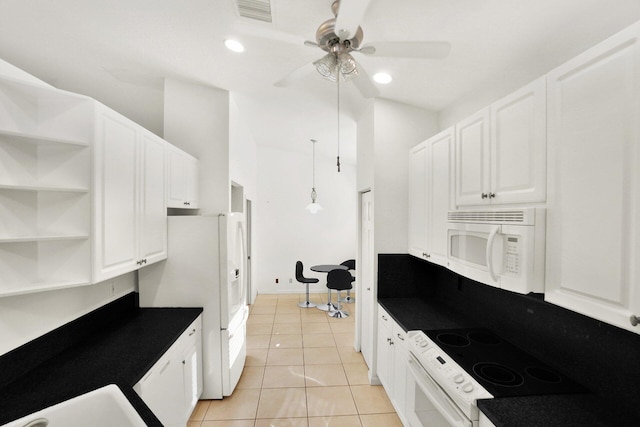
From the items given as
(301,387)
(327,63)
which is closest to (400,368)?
(301,387)

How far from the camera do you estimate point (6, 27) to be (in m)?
1.84

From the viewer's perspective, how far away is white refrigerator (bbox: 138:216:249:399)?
102 inches

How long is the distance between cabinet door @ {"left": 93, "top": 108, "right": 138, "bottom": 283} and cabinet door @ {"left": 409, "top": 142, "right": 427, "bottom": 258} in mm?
2350

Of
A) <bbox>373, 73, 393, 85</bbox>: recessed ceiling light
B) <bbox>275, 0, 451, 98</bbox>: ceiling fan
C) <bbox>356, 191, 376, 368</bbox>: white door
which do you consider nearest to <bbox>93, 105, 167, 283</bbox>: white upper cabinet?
<bbox>275, 0, 451, 98</bbox>: ceiling fan

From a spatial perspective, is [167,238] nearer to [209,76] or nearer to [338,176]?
[209,76]

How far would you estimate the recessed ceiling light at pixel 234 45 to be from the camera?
6.69 feet

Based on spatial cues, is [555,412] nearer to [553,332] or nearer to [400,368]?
[553,332]

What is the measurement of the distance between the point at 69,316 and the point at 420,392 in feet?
8.01

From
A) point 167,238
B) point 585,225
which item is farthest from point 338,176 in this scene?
point 585,225

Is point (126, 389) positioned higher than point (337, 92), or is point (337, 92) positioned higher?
point (337, 92)

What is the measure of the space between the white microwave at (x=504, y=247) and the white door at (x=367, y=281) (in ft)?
3.80

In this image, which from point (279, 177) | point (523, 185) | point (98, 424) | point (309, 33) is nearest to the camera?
point (98, 424)

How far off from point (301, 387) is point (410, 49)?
3.10 m

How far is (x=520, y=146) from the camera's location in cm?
142
